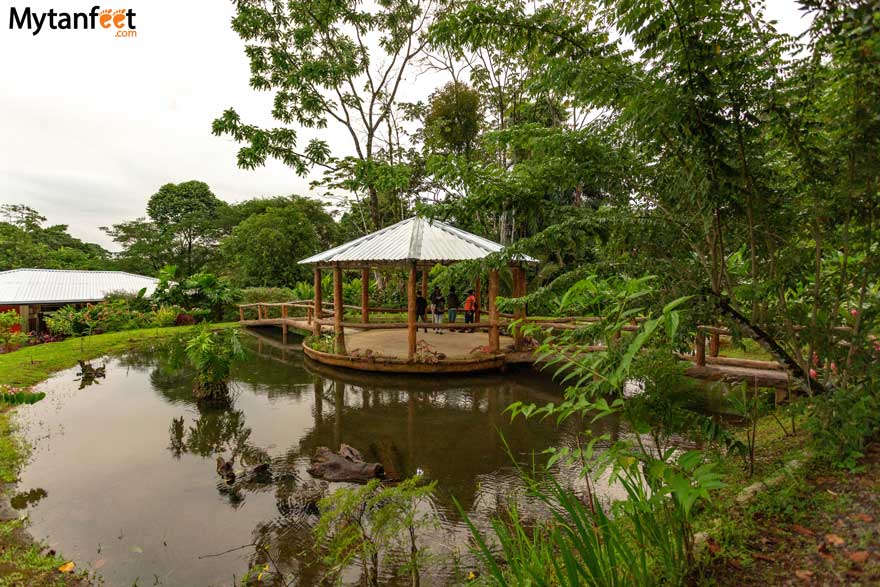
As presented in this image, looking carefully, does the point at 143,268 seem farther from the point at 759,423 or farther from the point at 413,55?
the point at 759,423

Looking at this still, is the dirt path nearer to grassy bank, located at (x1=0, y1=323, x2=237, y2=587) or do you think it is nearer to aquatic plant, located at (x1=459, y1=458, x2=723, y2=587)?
aquatic plant, located at (x1=459, y1=458, x2=723, y2=587)

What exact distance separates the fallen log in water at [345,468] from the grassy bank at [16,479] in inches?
88.2

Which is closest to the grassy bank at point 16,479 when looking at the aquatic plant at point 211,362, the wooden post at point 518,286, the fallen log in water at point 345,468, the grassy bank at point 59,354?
the grassy bank at point 59,354

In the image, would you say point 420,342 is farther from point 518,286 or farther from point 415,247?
point 518,286

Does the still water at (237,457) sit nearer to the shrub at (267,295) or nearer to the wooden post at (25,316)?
the wooden post at (25,316)

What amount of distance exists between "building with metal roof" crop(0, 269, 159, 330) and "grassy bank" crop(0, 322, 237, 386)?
14.1ft

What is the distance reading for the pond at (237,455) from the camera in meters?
3.70

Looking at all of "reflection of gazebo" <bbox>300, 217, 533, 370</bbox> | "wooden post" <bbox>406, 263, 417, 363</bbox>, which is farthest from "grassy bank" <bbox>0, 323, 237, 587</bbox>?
"wooden post" <bbox>406, 263, 417, 363</bbox>

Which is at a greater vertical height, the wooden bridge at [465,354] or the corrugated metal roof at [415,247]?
the corrugated metal roof at [415,247]

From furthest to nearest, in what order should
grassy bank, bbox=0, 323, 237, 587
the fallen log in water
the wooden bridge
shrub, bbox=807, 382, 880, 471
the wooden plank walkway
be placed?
1. the wooden bridge
2. the wooden plank walkway
3. the fallen log in water
4. grassy bank, bbox=0, 323, 237, 587
5. shrub, bbox=807, 382, 880, 471

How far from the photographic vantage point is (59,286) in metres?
21.0

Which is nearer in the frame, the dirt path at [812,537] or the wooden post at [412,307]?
the dirt path at [812,537]

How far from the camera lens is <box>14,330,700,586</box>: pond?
12.1 ft

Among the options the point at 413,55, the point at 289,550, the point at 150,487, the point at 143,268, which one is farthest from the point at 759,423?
the point at 143,268
